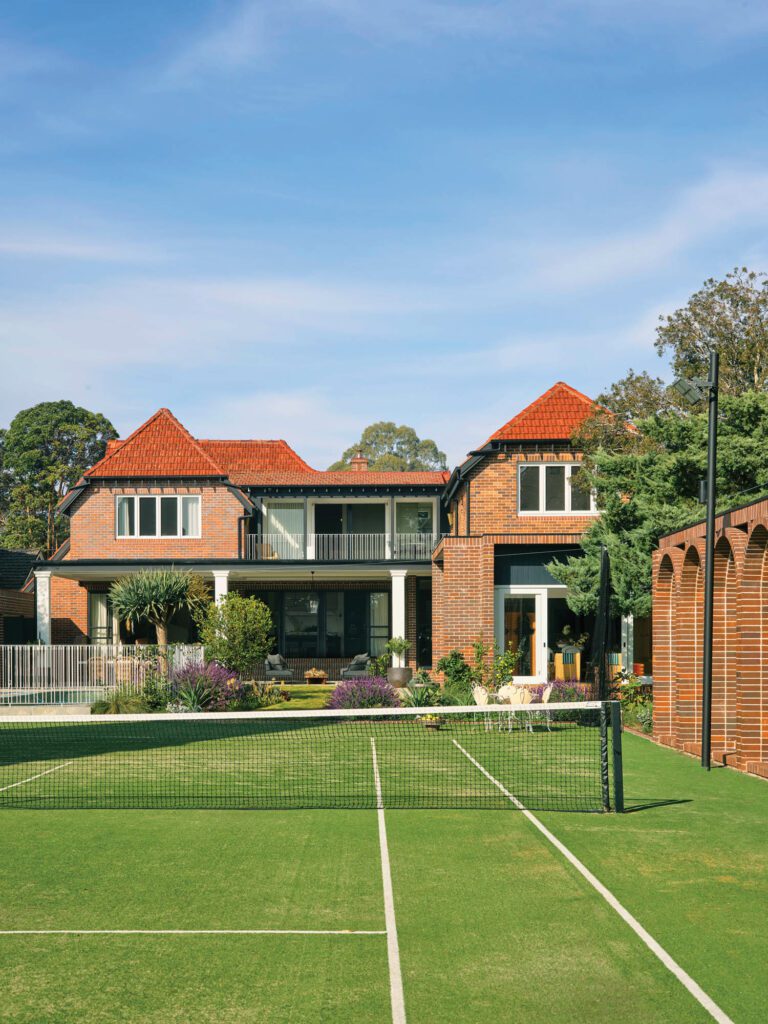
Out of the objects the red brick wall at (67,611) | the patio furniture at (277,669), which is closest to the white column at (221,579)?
the patio furniture at (277,669)

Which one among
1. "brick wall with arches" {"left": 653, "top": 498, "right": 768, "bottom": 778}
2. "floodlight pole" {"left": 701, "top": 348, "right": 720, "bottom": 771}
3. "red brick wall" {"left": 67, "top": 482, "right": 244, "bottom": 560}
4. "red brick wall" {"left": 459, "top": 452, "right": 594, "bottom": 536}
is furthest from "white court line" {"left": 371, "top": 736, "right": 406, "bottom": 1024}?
"red brick wall" {"left": 67, "top": 482, "right": 244, "bottom": 560}

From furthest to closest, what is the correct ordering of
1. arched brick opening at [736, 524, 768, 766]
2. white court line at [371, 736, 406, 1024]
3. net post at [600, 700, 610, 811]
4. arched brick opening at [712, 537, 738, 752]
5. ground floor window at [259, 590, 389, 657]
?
ground floor window at [259, 590, 389, 657] → arched brick opening at [712, 537, 738, 752] → arched brick opening at [736, 524, 768, 766] → net post at [600, 700, 610, 811] → white court line at [371, 736, 406, 1024]

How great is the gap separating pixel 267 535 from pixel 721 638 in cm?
2666

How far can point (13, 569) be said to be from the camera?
49906 millimetres

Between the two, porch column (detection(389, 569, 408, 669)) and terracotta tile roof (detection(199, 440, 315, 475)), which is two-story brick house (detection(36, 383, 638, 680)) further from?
terracotta tile roof (detection(199, 440, 315, 475))

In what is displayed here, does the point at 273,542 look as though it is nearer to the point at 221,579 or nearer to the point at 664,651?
the point at 221,579

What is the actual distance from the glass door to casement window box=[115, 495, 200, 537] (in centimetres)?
1390

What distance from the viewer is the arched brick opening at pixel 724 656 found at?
64.4ft

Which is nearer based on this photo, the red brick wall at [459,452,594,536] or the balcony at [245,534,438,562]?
the red brick wall at [459,452,594,536]

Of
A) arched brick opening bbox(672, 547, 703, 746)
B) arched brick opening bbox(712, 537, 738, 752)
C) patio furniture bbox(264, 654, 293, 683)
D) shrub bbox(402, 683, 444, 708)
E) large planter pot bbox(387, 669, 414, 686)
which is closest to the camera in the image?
arched brick opening bbox(712, 537, 738, 752)

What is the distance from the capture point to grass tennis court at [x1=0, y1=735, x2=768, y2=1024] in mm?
7461

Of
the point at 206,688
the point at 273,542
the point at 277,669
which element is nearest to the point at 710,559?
the point at 206,688

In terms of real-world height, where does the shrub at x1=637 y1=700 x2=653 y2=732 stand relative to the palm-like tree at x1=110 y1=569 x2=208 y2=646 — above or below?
below

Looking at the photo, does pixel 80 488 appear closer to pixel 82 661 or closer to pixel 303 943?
pixel 82 661
